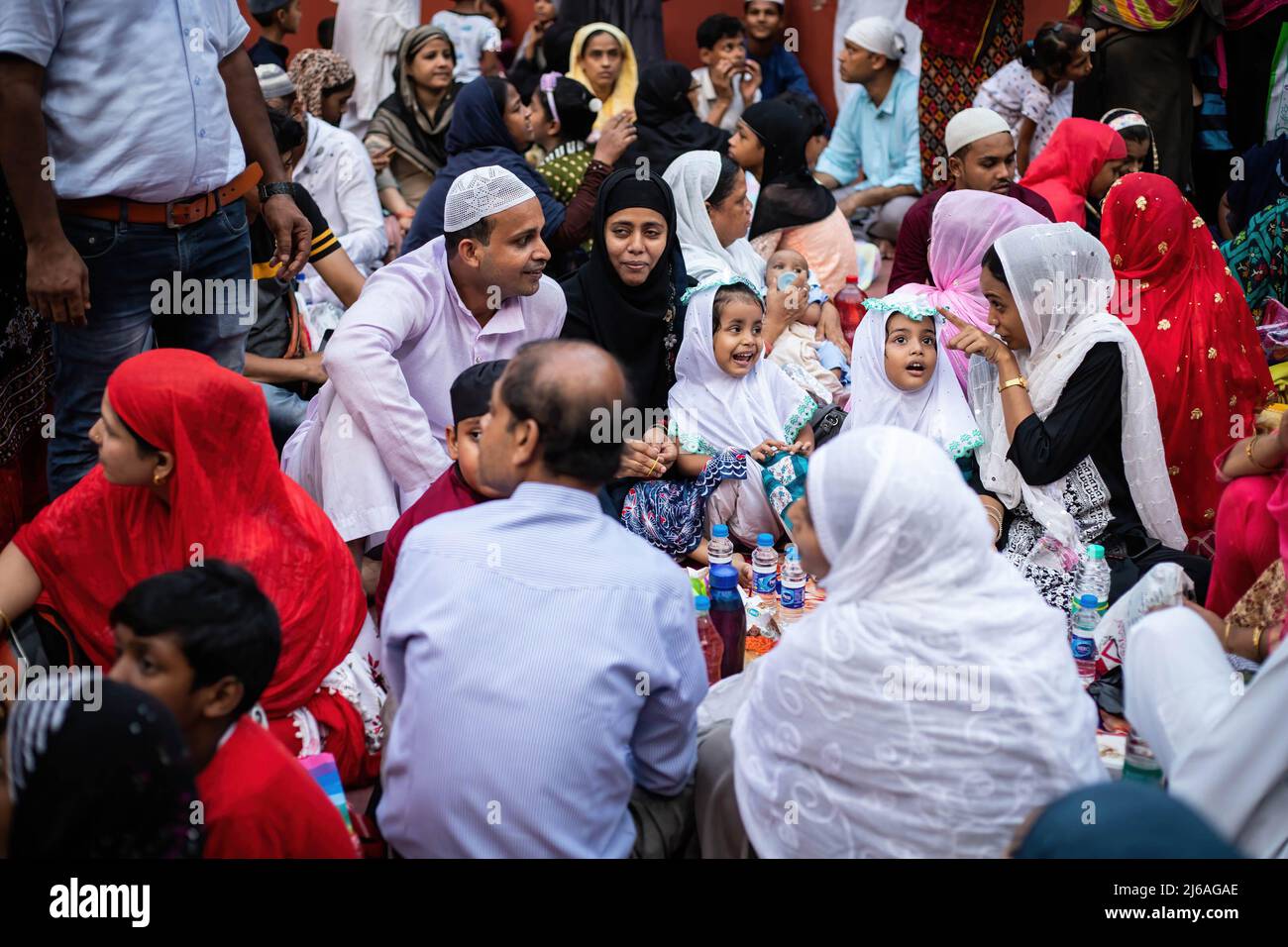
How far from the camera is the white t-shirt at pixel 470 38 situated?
735 centimetres

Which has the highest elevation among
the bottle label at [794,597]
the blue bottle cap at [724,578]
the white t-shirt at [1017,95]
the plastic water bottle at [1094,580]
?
the white t-shirt at [1017,95]

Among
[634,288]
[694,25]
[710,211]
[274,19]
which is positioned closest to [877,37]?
[694,25]

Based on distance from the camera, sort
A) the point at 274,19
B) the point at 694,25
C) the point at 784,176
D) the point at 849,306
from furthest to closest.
Answer: the point at 694,25
the point at 274,19
the point at 784,176
the point at 849,306

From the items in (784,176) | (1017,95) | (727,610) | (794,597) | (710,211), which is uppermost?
(1017,95)

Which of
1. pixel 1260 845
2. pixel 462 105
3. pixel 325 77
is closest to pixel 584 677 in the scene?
pixel 1260 845

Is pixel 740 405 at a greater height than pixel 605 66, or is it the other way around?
pixel 605 66

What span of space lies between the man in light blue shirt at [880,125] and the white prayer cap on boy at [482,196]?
342 cm

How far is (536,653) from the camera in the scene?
189cm

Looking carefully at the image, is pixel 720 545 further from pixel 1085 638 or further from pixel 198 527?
pixel 198 527

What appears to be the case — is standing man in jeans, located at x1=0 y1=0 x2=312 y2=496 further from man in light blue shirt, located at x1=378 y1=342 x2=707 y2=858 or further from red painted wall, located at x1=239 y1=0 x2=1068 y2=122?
red painted wall, located at x1=239 y1=0 x2=1068 y2=122

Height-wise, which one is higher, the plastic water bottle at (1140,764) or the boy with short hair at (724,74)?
the boy with short hair at (724,74)

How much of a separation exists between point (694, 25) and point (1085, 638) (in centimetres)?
640

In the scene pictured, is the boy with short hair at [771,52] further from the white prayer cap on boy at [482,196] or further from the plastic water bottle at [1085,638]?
the plastic water bottle at [1085,638]

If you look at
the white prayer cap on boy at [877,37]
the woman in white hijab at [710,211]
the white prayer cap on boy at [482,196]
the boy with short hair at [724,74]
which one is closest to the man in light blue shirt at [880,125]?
the white prayer cap on boy at [877,37]
